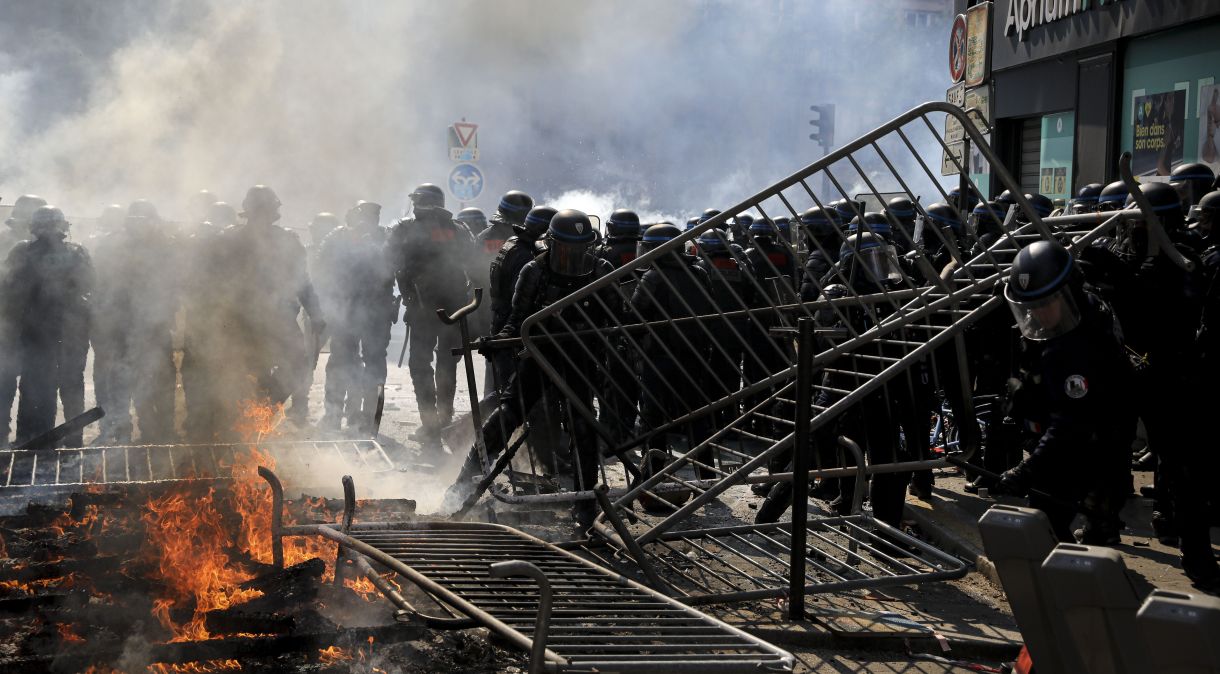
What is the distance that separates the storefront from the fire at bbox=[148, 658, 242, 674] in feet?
32.3

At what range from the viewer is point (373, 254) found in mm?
10859

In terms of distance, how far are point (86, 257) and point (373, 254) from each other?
2.65 m

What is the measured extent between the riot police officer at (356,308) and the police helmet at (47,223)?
2.55m

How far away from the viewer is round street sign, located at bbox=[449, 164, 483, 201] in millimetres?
15930

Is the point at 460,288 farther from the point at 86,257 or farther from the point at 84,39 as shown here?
the point at 84,39

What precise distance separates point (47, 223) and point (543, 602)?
7313 mm

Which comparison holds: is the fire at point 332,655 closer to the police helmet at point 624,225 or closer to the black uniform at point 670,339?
the black uniform at point 670,339

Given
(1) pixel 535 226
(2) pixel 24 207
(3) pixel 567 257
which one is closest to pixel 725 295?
(1) pixel 535 226

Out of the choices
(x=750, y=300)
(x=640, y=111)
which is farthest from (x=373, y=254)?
(x=640, y=111)

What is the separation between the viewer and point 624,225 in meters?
10.1

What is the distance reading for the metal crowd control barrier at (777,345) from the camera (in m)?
4.87

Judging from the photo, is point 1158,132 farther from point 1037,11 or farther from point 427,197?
point 427,197

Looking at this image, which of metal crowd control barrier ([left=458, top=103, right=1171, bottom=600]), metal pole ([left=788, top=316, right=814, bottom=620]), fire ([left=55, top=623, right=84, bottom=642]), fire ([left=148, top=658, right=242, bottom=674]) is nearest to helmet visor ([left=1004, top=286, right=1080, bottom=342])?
metal crowd control barrier ([left=458, top=103, right=1171, bottom=600])

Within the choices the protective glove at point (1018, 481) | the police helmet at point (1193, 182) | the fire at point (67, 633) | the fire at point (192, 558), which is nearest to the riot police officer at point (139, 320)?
the fire at point (192, 558)
